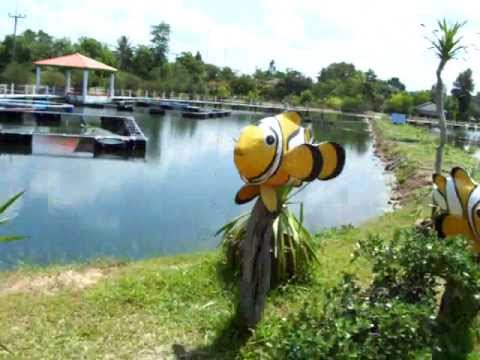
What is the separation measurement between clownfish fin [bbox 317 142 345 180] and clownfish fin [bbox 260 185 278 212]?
330 millimetres

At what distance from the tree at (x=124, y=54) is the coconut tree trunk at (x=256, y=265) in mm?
45668

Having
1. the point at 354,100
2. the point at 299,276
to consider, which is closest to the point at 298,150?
the point at 299,276

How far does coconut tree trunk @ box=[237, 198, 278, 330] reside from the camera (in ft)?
12.2

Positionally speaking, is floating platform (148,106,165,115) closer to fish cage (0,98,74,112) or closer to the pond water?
fish cage (0,98,74,112)

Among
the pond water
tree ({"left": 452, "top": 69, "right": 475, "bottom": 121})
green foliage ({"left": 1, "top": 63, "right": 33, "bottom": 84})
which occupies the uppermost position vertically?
tree ({"left": 452, "top": 69, "right": 475, "bottom": 121})

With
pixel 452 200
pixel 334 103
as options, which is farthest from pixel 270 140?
pixel 334 103

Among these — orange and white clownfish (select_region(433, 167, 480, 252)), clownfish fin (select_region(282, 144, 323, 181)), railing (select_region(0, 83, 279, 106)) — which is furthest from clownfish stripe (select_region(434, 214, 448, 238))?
railing (select_region(0, 83, 279, 106))

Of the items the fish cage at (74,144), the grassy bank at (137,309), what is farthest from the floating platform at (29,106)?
the grassy bank at (137,309)

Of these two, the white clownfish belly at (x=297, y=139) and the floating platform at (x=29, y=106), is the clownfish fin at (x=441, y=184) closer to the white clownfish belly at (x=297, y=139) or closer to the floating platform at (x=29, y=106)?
the white clownfish belly at (x=297, y=139)

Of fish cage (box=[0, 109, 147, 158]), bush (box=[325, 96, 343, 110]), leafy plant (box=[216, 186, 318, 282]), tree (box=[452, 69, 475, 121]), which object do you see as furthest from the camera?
bush (box=[325, 96, 343, 110])

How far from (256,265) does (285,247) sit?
1.25 m

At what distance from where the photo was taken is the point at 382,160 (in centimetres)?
2150

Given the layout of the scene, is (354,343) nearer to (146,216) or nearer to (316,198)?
(146,216)

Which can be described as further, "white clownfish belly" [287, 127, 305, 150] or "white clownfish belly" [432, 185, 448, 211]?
"white clownfish belly" [432, 185, 448, 211]
